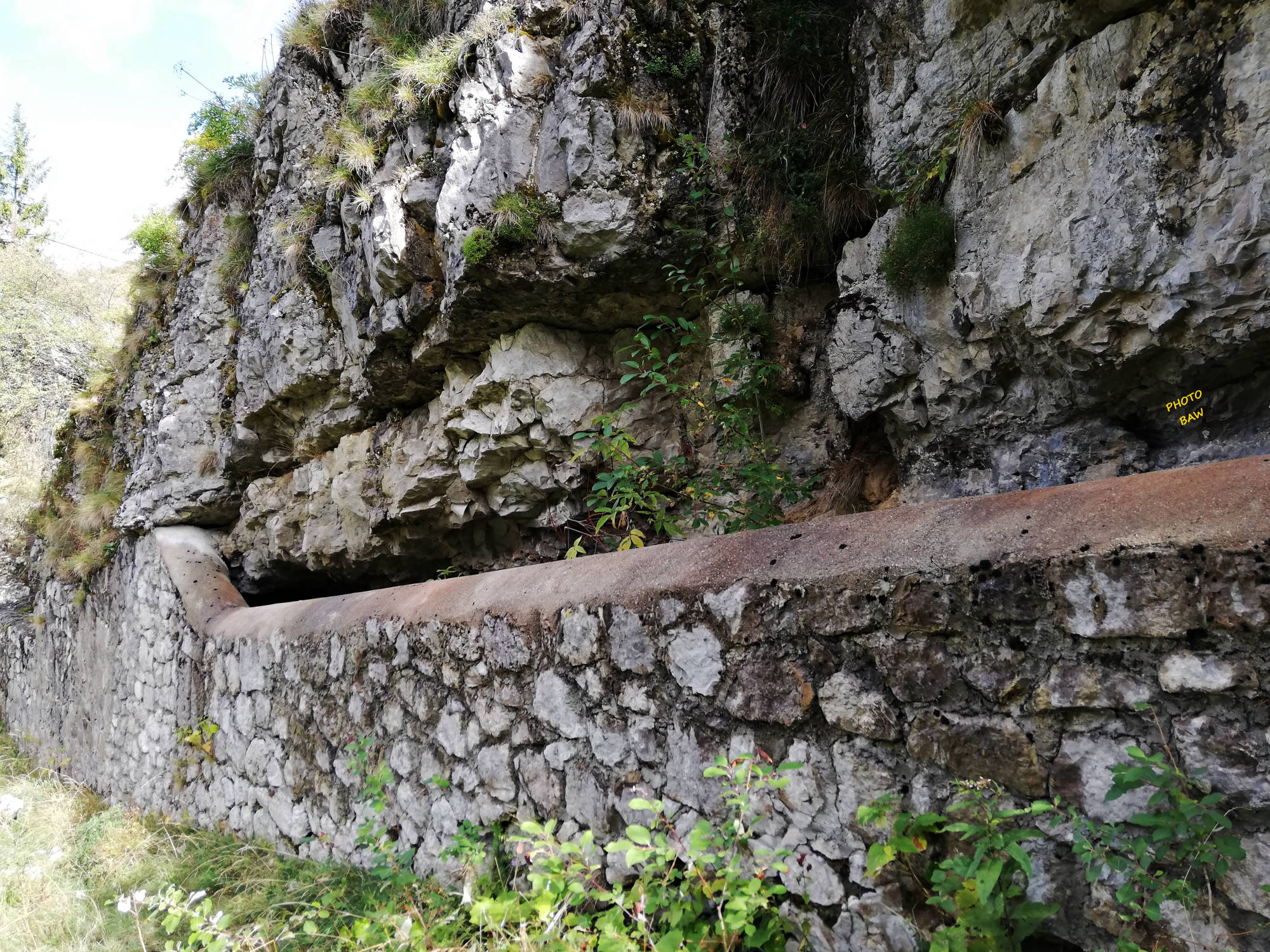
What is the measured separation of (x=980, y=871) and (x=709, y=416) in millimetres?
2783

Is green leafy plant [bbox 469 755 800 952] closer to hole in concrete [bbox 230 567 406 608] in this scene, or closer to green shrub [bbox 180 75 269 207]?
hole in concrete [bbox 230 567 406 608]

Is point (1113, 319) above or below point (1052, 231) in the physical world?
below

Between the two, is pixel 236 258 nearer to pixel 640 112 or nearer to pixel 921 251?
pixel 640 112

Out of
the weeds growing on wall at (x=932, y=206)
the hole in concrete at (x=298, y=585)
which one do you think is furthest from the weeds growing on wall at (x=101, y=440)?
the weeds growing on wall at (x=932, y=206)

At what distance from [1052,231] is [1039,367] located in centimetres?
49

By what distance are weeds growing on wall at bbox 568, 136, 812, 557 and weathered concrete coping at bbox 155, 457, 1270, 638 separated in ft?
2.64

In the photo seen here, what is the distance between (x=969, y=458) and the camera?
2.91 m

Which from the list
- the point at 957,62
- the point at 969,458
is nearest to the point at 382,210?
the point at 957,62

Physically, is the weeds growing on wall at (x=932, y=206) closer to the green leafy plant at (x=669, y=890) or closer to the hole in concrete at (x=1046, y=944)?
the green leafy plant at (x=669, y=890)

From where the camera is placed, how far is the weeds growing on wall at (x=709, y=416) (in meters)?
3.47

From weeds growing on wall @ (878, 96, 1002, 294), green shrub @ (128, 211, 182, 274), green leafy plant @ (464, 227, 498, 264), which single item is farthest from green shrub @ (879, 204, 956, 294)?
green shrub @ (128, 211, 182, 274)

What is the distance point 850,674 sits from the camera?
1750 millimetres

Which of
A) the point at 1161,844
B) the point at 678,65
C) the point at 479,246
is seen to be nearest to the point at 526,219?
the point at 479,246

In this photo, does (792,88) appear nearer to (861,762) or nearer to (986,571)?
(986,571)
